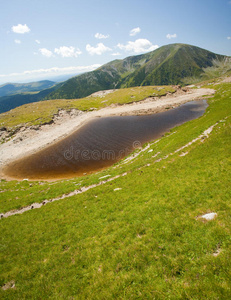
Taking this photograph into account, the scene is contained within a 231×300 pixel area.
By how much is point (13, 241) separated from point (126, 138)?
5709cm

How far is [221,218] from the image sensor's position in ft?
36.5

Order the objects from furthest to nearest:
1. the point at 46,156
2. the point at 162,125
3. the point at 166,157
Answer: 1. the point at 162,125
2. the point at 46,156
3. the point at 166,157

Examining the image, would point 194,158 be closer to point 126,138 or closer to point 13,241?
point 13,241

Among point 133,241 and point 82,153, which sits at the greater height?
point 133,241

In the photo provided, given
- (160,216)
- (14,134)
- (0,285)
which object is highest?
(14,134)

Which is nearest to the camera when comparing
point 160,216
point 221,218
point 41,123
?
point 221,218

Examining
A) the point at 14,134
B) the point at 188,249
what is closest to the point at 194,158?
the point at 188,249

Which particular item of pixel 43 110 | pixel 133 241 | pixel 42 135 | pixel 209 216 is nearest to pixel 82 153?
pixel 42 135

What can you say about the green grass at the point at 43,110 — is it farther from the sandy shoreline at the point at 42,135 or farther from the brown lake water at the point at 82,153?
the brown lake water at the point at 82,153

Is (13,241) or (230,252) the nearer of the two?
(230,252)

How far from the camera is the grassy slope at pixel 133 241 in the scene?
327 inches

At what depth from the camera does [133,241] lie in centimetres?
1173

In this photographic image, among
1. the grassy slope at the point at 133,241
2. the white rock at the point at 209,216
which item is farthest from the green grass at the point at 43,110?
the white rock at the point at 209,216

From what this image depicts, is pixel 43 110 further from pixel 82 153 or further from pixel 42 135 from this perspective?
pixel 82 153
